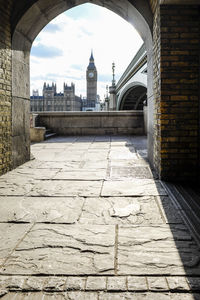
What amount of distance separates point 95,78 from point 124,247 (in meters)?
138

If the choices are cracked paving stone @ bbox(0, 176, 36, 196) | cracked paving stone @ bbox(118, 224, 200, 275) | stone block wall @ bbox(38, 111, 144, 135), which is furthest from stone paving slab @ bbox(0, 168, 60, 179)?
stone block wall @ bbox(38, 111, 144, 135)

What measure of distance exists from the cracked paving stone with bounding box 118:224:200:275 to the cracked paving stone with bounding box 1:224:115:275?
0.32 feet

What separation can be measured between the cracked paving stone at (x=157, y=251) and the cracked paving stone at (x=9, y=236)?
2.54ft

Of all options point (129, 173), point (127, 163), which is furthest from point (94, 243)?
point (127, 163)

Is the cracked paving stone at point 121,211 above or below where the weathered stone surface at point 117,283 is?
above

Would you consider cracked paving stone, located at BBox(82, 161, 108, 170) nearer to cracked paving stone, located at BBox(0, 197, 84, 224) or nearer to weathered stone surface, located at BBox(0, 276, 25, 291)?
cracked paving stone, located at BBox(0, 197, 84, 224)

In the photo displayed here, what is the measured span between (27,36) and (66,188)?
3248mm

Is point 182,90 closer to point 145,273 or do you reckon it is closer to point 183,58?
point 183,58

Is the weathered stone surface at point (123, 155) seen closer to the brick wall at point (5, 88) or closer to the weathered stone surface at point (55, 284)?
the brick wall at point (5, 88)

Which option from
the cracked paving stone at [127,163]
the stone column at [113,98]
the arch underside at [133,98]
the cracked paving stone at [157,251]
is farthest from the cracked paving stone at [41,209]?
the stone column at [113,98]

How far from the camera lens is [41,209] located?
260 cm

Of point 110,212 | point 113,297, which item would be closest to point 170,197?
point 110,212

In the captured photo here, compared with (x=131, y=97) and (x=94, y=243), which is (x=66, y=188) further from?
(x=131, y=97)

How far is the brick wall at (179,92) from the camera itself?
3.54 m
